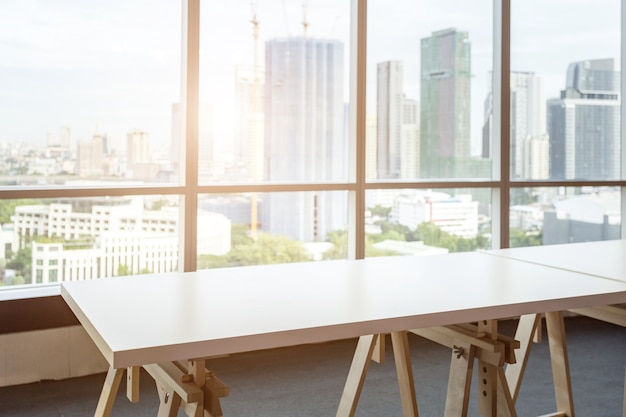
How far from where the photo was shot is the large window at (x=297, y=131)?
11.9 ft

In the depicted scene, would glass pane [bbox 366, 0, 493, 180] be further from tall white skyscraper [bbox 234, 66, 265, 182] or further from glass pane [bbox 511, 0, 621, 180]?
tall white skyscraper [bbox 234, 66, 265, 182]

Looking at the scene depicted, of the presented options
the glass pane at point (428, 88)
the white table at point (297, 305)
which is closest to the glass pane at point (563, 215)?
the glass pane at point (428, 88)

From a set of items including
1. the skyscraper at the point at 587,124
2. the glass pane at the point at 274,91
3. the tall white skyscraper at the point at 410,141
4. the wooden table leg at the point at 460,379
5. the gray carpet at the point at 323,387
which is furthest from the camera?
the skyscraper at the point at 587,124

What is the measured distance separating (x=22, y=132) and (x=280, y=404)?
1876 millimetres

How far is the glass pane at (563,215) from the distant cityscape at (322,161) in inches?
0.5

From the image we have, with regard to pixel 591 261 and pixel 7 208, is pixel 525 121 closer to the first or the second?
pixel 591 261

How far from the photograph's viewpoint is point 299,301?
76.4 inches

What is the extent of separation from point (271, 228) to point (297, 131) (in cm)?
62

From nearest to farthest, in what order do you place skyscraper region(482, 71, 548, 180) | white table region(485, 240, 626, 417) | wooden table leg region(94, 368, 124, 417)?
wooden table leg region(94, 368, 124, 417), white table region(485, 240, 626, 417), skyscraper region(482, 71, 548, 180)

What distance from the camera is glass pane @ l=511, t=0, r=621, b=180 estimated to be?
5.07 metres

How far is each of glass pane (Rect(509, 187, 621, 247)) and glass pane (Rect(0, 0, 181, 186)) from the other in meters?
2.57

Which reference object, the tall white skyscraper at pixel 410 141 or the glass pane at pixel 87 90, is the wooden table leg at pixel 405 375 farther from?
the tall white skyscraper at pixel 410 141

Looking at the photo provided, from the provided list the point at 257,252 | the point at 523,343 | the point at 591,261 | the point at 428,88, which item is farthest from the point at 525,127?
the point at 523,343

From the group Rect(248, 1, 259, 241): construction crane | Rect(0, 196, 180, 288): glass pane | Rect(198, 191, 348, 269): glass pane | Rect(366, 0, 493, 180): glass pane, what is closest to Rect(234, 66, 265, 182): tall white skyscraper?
Rect(248, 1, 259, 241): construction crane
